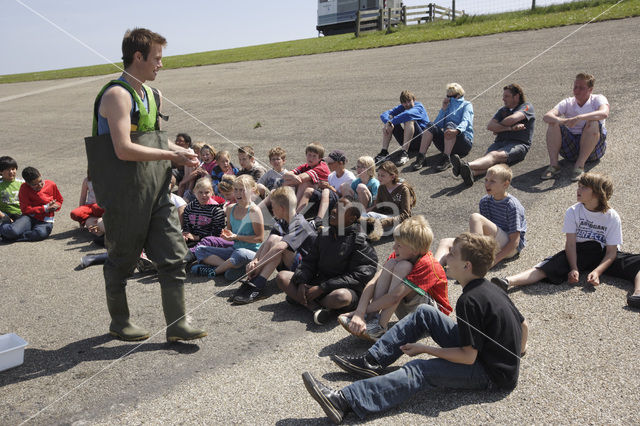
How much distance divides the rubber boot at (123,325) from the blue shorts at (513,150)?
5640 mm

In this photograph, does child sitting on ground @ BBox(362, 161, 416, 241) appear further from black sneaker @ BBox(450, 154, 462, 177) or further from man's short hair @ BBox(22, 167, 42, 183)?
man's short hair @ BBox(22, 167, 42, 183)

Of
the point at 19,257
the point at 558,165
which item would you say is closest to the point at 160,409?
the point at 19,257

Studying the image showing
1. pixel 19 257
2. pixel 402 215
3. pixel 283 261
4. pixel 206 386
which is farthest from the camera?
pixel 19 257

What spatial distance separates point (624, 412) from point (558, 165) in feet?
15.7

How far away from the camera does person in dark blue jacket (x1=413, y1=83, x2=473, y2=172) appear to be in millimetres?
8227

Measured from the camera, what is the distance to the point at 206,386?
363 centimetres

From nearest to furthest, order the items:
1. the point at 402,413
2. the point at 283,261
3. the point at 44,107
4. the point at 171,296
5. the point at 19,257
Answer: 1. the point at 402,413
2. the point at 171,296
3. the point at 283,261
4. the point at 19,257
5. the point at 44,107

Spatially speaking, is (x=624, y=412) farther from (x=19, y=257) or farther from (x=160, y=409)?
(x=19, y=257)

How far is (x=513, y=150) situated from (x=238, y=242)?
165 inches

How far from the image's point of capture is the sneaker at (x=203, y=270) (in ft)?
19.7

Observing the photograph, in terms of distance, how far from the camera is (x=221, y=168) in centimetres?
834

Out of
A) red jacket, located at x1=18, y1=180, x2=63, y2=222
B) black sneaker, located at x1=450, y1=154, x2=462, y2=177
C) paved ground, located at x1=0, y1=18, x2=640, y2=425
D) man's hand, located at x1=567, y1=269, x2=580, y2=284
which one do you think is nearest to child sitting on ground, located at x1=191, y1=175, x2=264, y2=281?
paved ground, located at x1=0, y1=18, x2=640, y2=425

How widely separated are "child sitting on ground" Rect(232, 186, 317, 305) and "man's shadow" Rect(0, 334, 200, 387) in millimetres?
1122

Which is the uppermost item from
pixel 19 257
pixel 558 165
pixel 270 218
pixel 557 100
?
pixel 557 100
